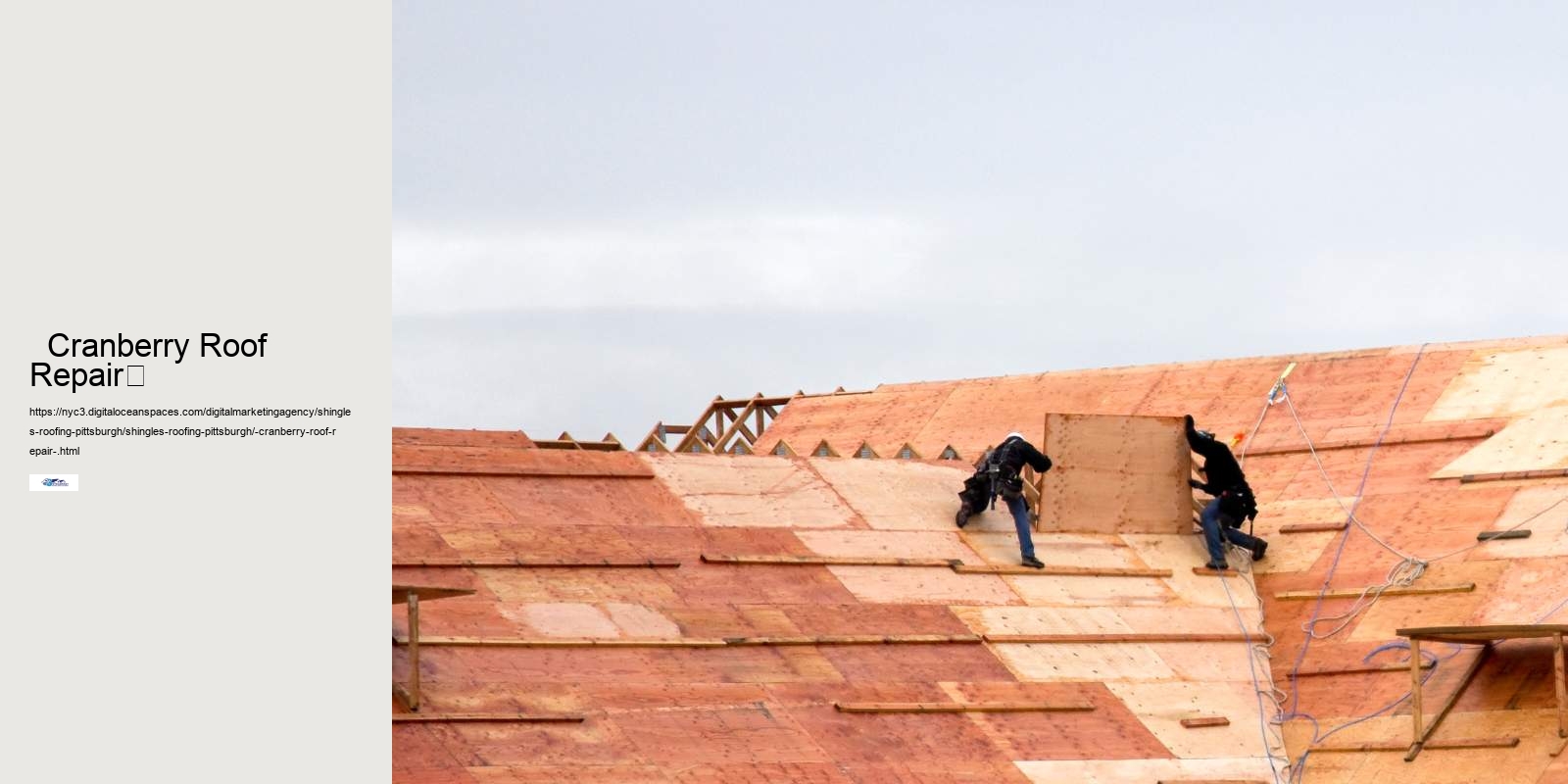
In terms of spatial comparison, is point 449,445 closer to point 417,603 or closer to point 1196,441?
point 417,603

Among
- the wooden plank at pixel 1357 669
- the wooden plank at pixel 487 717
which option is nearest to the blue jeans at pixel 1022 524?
the wooden plank at pixel 1357 669

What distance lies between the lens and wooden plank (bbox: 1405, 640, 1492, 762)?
76.2 feet

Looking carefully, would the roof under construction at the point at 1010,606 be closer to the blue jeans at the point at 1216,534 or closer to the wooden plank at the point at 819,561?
the wooden plank at the point at 819,561

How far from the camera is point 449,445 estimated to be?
82.9 ft

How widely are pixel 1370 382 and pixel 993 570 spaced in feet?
21.4

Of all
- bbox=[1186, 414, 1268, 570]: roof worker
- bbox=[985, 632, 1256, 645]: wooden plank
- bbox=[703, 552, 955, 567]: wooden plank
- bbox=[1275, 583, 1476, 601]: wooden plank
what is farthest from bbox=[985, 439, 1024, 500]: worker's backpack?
bbox=[1275, 583, 1476, 601]: wooden plank

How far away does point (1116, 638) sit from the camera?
25.1 m

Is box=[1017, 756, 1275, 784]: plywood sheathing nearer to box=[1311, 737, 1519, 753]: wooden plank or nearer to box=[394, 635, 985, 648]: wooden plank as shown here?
box=[1311, 737, 1519, 753]: wooden plank

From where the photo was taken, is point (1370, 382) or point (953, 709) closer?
point (953, 709)

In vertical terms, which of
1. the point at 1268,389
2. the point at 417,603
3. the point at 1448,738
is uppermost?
the point at 1268,389

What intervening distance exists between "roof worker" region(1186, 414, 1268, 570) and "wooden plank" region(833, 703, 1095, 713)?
3.50m

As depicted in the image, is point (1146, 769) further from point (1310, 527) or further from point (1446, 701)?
point (1310, 527)

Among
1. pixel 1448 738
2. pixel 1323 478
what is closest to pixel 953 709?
pixel 1448 738

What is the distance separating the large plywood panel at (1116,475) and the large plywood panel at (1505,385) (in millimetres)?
3207
